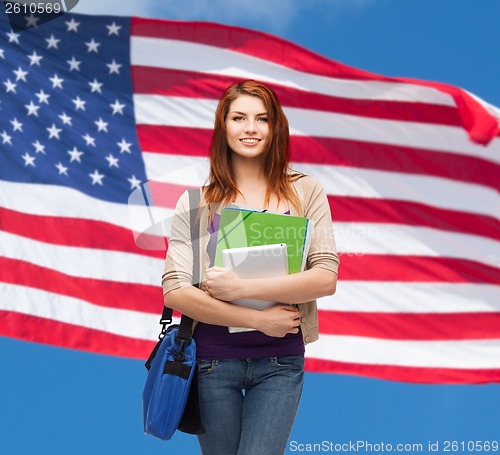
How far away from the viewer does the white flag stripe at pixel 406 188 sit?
4754 mm

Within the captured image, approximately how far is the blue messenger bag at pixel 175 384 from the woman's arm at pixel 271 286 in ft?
0.34

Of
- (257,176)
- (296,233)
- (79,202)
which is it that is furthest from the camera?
(79,202)

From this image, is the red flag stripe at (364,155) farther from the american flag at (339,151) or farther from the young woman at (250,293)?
the young woman at (250,293)

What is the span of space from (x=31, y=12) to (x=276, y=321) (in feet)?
10.6

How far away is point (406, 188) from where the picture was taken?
15.6 feet

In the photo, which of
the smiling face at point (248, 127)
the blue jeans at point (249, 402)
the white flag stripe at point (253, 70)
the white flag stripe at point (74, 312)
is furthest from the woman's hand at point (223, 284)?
the white flag stripe at point (253, 70)

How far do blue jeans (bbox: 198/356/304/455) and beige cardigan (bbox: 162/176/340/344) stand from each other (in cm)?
13

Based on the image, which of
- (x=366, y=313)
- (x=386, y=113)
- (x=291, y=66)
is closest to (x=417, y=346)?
(x=366, y=313)

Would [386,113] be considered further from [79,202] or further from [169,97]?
[79,202]

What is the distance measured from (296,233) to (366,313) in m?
2.75

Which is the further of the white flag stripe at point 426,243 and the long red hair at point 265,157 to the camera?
the white flag stripe at point 426,243

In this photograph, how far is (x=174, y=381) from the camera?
6.85ft

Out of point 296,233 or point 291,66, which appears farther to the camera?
point 291,66

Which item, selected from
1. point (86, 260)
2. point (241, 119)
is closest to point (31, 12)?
point (86, 260)
